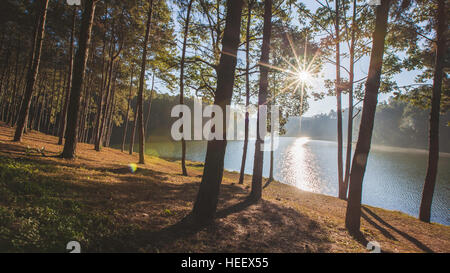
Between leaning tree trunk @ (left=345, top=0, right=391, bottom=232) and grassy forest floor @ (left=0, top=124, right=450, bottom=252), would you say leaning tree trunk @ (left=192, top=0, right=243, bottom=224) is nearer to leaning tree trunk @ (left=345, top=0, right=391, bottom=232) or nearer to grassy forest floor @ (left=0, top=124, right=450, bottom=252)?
grassy forest floor @ (left=0, top=124, right=450, bottom=252)

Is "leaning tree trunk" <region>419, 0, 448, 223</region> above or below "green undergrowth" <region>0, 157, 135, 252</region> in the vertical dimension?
above

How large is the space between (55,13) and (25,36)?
740 centimetres

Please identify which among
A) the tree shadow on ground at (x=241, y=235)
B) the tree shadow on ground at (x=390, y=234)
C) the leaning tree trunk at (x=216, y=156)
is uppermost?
the leaning tree trunk at (x=216, y=156)

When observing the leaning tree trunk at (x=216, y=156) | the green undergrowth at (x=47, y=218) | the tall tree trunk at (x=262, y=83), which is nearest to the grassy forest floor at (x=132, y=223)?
the green undergrowth at (x=47, y=218)

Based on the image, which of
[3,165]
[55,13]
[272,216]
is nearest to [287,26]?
[272,216]

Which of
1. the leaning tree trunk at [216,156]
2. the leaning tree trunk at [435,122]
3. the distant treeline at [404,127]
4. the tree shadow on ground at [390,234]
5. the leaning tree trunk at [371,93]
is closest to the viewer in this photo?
the leaning tree trunk at [216,156]

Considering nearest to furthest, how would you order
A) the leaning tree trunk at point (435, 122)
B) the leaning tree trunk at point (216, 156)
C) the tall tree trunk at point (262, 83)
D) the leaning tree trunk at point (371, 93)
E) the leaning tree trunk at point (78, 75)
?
the leaning tree trunk at point (216, 156)
the leaning tree trunk at point (371, 93)
the leaning tree trunk at point (78, 75)
the tall tree trunk at point (262, 83)
the leaning tree trunk at point (435, 122)

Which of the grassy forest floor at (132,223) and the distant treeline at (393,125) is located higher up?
the distant treeline at (393,125)

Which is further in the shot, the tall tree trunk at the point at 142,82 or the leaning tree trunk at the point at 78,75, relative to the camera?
the tall tree trunk at the point at 142,82

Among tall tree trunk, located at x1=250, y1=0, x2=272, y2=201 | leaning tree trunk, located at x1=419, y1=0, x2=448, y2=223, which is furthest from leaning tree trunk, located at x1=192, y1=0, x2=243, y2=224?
leaning tree trunk, located at x1=419, y1=0, x2=448, y2=223

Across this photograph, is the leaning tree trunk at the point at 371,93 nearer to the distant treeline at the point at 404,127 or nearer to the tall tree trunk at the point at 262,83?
the tall tree trunk at the point at 262,83

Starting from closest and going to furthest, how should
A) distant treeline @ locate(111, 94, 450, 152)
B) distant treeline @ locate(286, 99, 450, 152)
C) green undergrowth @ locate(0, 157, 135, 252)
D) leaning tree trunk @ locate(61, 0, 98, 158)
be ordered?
green undergrowth @ locate(0, 157, 135, 252), leaning tree trunk @ locate(61, 0, 98, 158), distant treeline @ locate(286, 99, 450, 152), distant treeline @ locate(111, 94, 450, 152)

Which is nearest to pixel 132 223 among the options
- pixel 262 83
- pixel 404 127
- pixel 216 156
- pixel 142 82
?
pixel 216 156

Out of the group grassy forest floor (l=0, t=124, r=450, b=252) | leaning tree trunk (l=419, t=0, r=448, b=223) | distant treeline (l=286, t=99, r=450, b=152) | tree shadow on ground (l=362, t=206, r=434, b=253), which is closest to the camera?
grassy forest floor (l=0, t=124, r=450, b=252)
